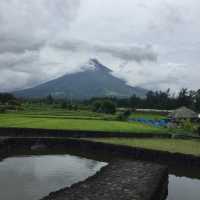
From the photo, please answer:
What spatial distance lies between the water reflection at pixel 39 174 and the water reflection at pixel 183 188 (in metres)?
4.39

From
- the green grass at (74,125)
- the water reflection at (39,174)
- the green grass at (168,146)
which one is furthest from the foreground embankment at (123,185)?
the green grass at (74,125)

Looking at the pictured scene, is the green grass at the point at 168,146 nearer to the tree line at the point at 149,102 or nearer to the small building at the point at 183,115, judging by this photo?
the small building at the point at 183,115

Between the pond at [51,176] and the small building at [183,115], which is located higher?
the small building at [183,115]

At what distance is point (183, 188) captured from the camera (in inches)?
610

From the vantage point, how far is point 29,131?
2959cm

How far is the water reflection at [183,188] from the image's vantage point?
14109 millimetres

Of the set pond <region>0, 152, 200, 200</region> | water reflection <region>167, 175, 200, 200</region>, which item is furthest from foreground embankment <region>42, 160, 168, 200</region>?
pond <region>0, 152, 200, 200</region>

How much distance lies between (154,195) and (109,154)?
11128 millimetres

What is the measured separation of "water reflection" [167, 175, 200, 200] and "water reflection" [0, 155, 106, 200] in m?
Answer: 4.39

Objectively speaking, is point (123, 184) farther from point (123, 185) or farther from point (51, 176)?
point (51, 176)

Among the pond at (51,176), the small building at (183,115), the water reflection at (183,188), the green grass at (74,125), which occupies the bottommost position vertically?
the water reflection at (183,188)

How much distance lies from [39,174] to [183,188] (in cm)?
735

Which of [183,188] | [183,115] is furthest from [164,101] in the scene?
[183,188]

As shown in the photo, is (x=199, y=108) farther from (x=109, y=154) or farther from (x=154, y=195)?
(x=154, y=195)
